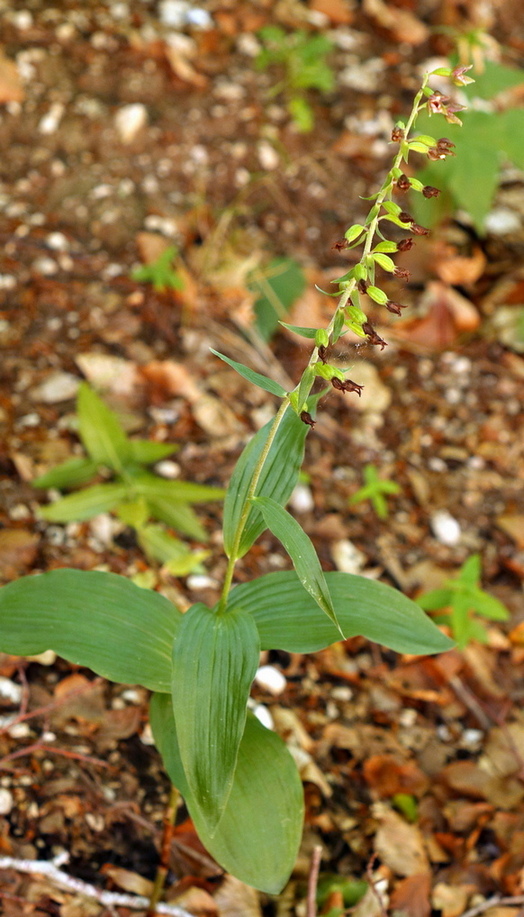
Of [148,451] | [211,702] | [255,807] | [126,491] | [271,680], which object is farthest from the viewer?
[148,451]

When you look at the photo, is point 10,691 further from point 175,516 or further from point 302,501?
point 302,501

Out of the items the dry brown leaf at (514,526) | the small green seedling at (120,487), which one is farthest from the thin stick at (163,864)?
the dry brown leaf at (514,526)

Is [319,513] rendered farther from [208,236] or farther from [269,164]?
[269,164]

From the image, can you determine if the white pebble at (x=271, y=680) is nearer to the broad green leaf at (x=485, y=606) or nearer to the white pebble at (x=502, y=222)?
the broad green leaf at (x=485, y=606)

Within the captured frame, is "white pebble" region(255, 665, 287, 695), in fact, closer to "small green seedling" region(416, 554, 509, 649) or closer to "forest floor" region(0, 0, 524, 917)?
"forest floor" region(0, 0, 524, 917)

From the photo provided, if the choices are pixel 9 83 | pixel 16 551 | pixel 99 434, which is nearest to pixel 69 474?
pixel 99 434

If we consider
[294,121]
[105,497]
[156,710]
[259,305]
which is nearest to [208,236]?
[259,305]
